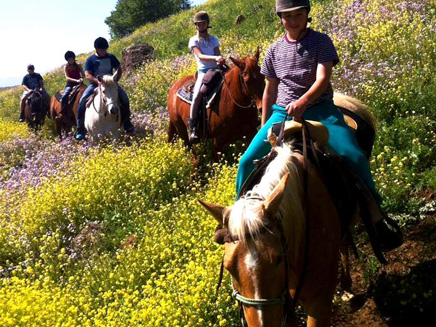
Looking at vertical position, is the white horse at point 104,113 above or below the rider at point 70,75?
below

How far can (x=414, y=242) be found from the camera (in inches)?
212

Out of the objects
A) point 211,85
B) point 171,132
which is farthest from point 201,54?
point 171,132

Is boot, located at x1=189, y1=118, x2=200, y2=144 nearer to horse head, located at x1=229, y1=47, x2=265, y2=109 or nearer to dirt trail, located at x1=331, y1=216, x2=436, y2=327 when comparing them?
horse head, located at x1=229, y1=47, x2=265, y2=109

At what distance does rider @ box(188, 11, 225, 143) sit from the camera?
8.80m

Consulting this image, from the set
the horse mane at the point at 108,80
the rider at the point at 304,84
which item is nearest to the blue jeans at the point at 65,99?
the horse mane at the point at 108,80

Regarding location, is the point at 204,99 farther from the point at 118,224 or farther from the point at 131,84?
the point at 131,84

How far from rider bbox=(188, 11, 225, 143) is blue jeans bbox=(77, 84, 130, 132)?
9.00 feet

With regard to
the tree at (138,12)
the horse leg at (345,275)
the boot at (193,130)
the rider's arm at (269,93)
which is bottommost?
the horse leg at (345,275)

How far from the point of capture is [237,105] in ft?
27.5

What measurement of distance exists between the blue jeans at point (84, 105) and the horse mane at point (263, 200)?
828 cm

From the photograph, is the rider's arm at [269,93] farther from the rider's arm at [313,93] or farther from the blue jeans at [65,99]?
the blue jeans at [65,99]

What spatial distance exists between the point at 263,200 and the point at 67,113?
1260 cm

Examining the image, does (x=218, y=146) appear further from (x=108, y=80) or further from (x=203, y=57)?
(x=108, y=80)

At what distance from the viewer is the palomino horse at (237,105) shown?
7.95m
